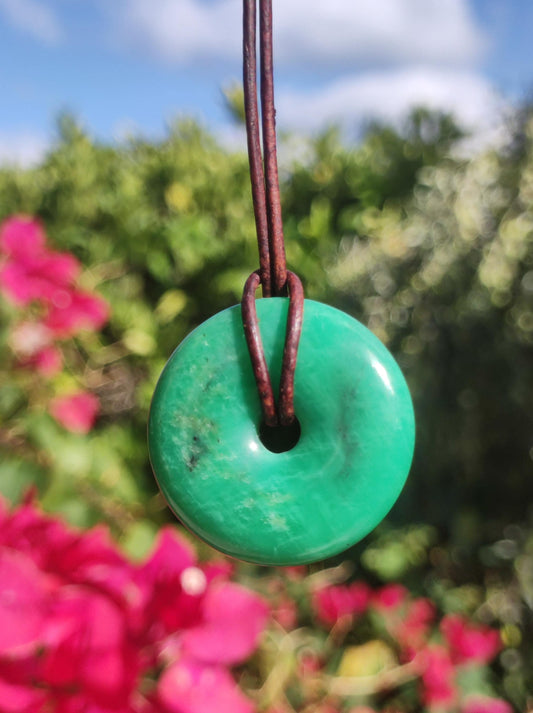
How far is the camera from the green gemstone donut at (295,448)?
2.06 feet

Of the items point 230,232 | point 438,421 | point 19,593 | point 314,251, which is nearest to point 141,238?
point 230,232

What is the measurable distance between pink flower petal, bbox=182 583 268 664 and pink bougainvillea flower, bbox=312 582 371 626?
1.05 metres

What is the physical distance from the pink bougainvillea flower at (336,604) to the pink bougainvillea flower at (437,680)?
0.25m

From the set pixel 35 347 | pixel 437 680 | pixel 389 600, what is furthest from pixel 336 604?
pixel 35 347

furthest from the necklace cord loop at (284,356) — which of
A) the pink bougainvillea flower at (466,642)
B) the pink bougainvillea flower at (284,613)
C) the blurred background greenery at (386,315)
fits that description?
the pink bougainvillea flower at (466,642)

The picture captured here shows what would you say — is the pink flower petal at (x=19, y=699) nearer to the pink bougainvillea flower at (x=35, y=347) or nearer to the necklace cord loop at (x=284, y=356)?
the necklace cord loop at (x=284, y=356)

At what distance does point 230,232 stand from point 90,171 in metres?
1.08

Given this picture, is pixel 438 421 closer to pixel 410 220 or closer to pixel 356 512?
pixel 410 220

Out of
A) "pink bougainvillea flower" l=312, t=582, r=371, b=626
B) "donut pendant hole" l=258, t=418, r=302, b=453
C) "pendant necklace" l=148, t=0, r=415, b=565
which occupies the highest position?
"pendant necklace" l=148, t=0, r=415, b=565

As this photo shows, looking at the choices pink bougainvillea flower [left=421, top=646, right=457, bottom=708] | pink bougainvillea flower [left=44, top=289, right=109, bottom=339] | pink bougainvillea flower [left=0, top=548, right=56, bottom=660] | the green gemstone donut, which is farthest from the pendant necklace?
pink bougainvillea flower [left=44, top=289, right=109, bottom=339]

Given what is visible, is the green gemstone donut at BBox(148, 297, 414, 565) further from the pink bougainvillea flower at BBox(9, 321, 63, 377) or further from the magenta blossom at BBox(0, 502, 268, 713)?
the pink bougainvillea flower at BBox(9, 321, 63, 377)

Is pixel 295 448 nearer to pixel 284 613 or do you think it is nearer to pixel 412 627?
pixel 284 613

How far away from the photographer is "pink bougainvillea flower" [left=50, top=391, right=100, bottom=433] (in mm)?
2018

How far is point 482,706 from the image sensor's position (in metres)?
1.80
